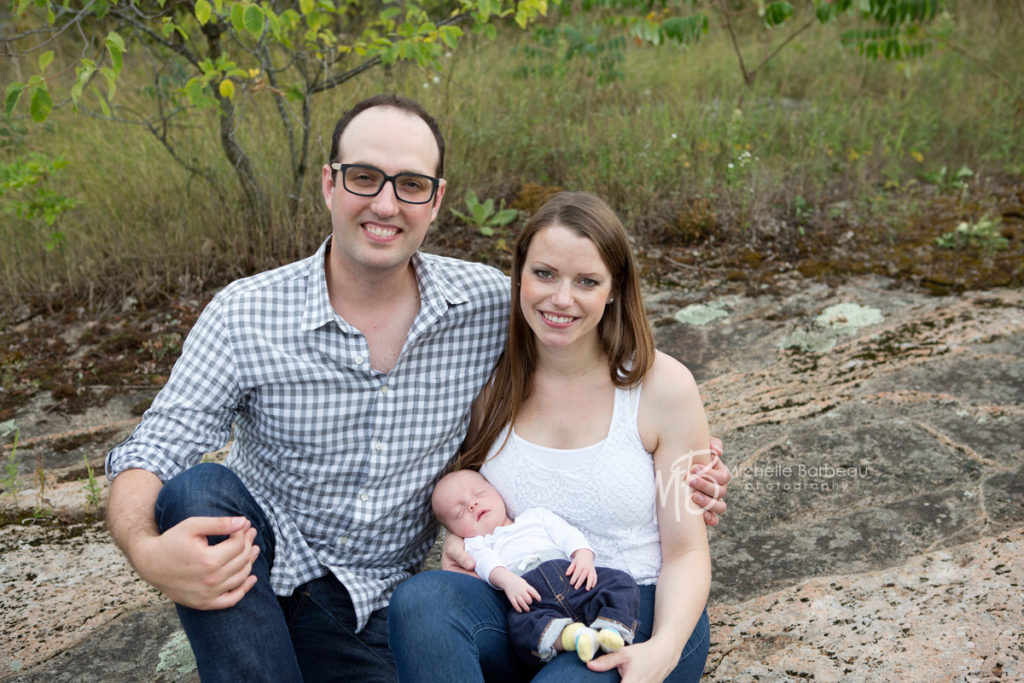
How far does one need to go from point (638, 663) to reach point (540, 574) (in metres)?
0.33

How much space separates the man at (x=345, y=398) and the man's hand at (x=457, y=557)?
0.63 feet

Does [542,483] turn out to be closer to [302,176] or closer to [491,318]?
[491,318]

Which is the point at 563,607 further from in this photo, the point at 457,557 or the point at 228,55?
the point at 228,55

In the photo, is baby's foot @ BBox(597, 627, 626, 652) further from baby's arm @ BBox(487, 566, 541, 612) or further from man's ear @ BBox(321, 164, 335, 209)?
man's ear @ BBox(321, 164, 335, 209)

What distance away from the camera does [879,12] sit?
16.9ft

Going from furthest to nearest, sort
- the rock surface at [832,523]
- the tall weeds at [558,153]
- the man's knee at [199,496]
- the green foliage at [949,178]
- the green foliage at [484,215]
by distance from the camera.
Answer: the green foliage at [949,178] < the green foliage at [484,215] < the tall weeds at [558,153] < the rock surface at [832,523] < the man's knee at [199,496]

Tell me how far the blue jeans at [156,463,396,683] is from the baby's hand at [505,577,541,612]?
513 mm

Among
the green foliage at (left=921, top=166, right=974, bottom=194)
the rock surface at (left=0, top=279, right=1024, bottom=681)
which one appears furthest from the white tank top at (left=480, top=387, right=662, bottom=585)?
the green foliage at (left=921, top=166, right=974, bottom=194)

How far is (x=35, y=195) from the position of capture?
5062 millimetres

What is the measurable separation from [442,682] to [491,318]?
109 cm

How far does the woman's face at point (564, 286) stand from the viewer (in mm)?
2291

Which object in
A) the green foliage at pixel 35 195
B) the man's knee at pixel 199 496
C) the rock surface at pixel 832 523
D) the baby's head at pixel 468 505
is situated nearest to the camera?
the man's knee at pixel 199 496

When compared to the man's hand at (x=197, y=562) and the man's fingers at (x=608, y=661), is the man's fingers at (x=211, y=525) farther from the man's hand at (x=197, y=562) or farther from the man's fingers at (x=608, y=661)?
the man's fingers at (x=608, y=661)

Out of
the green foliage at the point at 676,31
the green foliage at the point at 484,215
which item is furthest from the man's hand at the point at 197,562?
the green foliage at the point at 676,31
